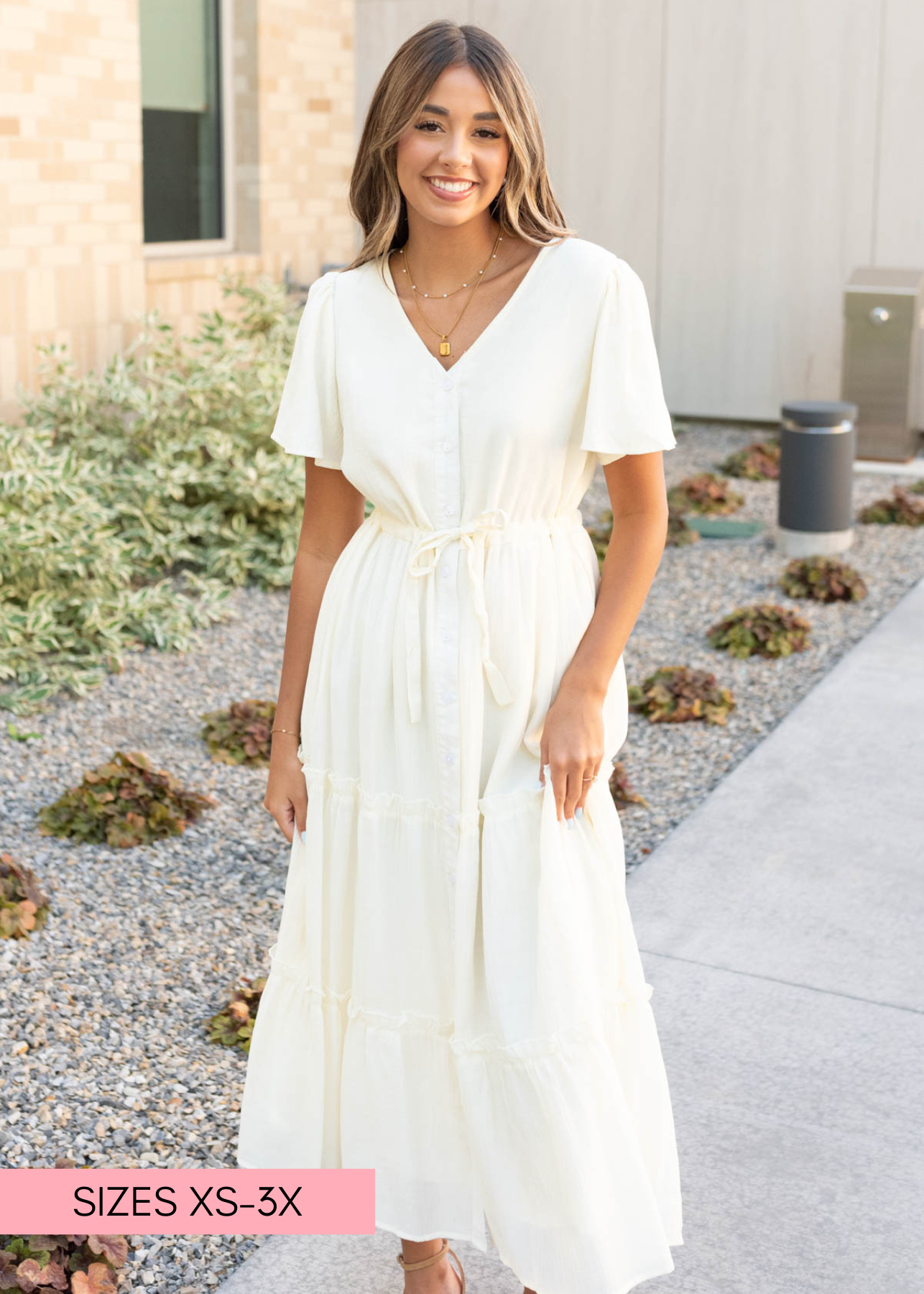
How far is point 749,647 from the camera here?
19.2 feet

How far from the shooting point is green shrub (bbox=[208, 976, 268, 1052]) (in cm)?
299

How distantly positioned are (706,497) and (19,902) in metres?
5.61

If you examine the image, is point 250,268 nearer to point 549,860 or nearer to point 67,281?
point 67,281

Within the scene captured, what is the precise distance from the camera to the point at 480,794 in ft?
6.29

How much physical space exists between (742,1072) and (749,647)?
10.3ft

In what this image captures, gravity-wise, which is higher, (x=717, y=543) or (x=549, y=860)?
(x=549, y=860)

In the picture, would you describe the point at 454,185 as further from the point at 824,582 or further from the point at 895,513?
the point at 895,513

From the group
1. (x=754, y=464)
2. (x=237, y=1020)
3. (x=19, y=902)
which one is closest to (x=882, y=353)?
(x=754, y=464)

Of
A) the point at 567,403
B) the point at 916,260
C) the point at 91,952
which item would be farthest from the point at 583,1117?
the point at 916,260

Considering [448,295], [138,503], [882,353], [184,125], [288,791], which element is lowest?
[138,503]

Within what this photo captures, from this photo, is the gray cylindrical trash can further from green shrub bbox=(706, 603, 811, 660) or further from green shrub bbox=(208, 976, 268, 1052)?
green shrub bbox=(208, 976, 268, 1052)

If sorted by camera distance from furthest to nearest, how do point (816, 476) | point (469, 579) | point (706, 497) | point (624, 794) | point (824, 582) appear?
point (706, 497), point (816, 476), point (824, 582), point (624, 794), point (469, 579)

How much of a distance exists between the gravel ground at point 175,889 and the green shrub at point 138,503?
0.63 ft

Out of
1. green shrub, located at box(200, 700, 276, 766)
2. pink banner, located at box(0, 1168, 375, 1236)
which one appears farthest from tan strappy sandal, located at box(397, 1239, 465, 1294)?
green shrub, located at box(200, 700, 276, 766)
